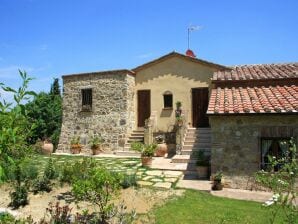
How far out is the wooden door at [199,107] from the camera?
17.8 metres

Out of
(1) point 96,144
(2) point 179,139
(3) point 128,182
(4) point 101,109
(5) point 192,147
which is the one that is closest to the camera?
(3) point 128,182

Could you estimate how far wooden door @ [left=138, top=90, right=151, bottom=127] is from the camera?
1888cm

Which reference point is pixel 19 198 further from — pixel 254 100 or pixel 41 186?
pixel 254 100

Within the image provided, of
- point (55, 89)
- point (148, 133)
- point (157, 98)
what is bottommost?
point (148, 133)

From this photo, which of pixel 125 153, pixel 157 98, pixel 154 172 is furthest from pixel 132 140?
pixel 154 172

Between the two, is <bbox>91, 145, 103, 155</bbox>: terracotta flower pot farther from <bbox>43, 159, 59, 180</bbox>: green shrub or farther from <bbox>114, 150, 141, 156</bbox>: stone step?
<bbox>43, 159, 59, 180</bbox>: green shrub

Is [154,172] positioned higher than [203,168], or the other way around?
[203,168]

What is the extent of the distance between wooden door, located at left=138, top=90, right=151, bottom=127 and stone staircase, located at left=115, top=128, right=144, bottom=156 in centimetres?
62

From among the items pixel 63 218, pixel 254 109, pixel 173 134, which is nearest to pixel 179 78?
pixel 173 134

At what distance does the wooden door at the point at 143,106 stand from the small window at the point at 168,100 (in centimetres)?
97

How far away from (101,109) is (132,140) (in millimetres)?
2537

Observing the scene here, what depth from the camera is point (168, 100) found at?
1853 centimetres

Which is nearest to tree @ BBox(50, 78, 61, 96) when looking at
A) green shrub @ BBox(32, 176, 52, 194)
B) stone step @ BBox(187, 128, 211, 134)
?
stone step @ BBox(187, 128, 211, 134)

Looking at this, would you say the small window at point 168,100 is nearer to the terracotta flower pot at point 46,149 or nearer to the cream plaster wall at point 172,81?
the cream plaster wall at point 172,81
